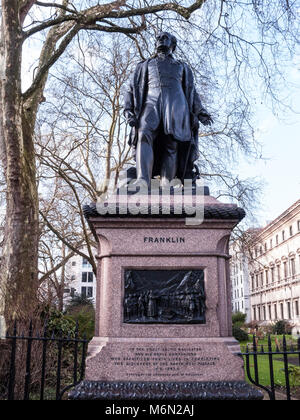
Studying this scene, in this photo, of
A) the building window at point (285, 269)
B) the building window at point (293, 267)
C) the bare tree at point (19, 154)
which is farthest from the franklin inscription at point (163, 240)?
the building window at point (285, 269)

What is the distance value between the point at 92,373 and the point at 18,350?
5014 millimetres

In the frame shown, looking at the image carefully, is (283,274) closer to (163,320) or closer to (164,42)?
(164,42)

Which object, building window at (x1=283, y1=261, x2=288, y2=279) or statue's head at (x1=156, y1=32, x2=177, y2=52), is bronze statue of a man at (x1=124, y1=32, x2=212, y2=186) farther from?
building window at (x1=283, y1=261, x2=288, y2=279)

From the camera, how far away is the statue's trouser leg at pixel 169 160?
19.7 feet

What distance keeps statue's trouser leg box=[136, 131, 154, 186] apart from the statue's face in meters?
1.54

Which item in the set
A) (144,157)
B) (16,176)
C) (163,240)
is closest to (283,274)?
(16,176)

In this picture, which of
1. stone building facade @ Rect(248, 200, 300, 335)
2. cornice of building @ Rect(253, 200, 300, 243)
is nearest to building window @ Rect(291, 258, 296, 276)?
stone building facade @ Rect(248, 200, 300, 335)

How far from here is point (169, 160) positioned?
237 inches

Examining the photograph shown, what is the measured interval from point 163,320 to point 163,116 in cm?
300

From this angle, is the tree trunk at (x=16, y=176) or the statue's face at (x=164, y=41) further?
the tree trunk at (x=16, y=176)

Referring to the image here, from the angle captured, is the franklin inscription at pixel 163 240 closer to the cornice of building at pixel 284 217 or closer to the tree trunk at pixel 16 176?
the tree trunk at pixel 16 176

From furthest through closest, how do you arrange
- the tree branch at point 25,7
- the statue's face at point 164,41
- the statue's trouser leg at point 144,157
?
the tree branch at point 25,7 → the statue's face at point 164,41 → the statue's trouser leg at point 144,157

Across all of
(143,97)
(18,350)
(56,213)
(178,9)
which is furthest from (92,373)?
(56,213)
